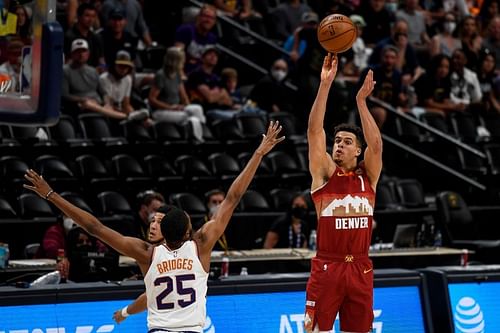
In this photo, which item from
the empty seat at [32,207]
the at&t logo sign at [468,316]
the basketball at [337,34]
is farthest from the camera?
the empty seat at [32,207]

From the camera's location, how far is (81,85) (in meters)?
15.2

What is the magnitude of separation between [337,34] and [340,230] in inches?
59.4

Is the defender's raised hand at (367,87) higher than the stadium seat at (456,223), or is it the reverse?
the stadium seat at (456,223)

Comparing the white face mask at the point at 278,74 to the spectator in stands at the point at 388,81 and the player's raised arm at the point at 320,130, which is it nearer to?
the spectator in stands at the point at 388,81

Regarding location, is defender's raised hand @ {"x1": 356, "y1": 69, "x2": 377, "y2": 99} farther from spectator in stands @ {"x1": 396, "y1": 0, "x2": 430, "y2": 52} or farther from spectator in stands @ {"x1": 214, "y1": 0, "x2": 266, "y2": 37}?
spectator in stands @ {"x1": 396, "y1": 0, "x2": 430, "y2": 52}

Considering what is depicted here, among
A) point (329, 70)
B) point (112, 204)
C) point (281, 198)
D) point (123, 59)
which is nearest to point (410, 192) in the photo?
point (281, 198)

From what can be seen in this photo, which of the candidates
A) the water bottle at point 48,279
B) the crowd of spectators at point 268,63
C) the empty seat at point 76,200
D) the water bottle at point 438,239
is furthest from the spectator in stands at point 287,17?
the water bottle at point 48,279

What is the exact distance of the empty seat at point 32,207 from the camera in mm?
13242

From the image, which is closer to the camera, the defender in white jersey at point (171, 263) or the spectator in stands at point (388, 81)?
the defender in white jersey at point (171, 263)

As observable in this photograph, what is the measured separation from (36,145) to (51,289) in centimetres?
510

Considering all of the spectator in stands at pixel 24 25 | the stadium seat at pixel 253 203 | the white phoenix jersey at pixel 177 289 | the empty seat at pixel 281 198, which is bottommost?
the white phoenix jersey at pixel 177 289

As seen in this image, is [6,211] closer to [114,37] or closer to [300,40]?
[114,37]

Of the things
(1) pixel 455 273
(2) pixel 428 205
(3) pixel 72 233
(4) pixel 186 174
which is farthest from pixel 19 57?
(2) pixel 428 205

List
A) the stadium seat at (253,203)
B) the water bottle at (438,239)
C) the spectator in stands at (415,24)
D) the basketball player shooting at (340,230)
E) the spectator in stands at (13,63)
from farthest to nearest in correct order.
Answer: the spectator in stands at (415,24) → the stadium seat at (253,203) → the water bottle at (438,239) → the basketball player shooting at (340,230) → the spectator in stands at (13,63)
